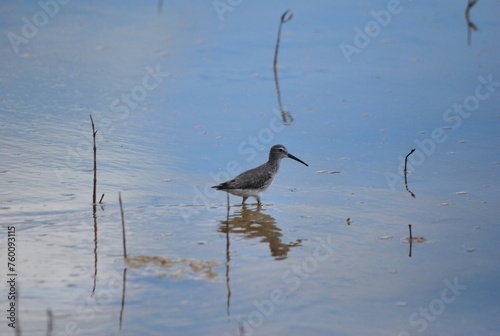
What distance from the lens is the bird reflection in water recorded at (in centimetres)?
796

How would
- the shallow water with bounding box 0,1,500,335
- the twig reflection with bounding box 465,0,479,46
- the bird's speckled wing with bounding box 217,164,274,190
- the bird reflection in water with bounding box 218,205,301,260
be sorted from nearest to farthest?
the shallow water with bounding box 0,1,500,335 < the bird reflection in water with bounding box 218,205,301,260 < the bird's speckled wing with bounding box 217,164,274,190 < the twig reflection with bounding box 465,0,479,46

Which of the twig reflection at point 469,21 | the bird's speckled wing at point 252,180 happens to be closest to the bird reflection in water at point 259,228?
the bird's speckled wing at point 252,180

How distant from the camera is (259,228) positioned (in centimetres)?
866

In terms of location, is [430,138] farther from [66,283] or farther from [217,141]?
[66,283]

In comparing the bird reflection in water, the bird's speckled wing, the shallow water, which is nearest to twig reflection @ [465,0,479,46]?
the shallow water

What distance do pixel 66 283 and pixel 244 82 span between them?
7803mm

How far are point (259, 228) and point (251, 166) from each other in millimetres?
2236

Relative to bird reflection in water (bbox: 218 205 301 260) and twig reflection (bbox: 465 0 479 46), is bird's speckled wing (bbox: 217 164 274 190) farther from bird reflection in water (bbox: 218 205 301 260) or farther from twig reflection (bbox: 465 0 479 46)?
twig reflection (bbox: 465 0 479 46)

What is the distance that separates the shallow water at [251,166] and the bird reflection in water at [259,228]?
0.03 m

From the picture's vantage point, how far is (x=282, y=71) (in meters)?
14.5

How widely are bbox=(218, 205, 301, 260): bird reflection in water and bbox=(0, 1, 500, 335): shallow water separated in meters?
0.03

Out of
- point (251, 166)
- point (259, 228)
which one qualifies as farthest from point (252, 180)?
point (251, 166)

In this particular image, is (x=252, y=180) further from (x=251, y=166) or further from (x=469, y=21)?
(x=469, y=21)

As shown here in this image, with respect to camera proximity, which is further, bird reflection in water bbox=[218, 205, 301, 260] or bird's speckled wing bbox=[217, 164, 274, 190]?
bird's speckled wing bbox=[217, 164, 274, 190]
